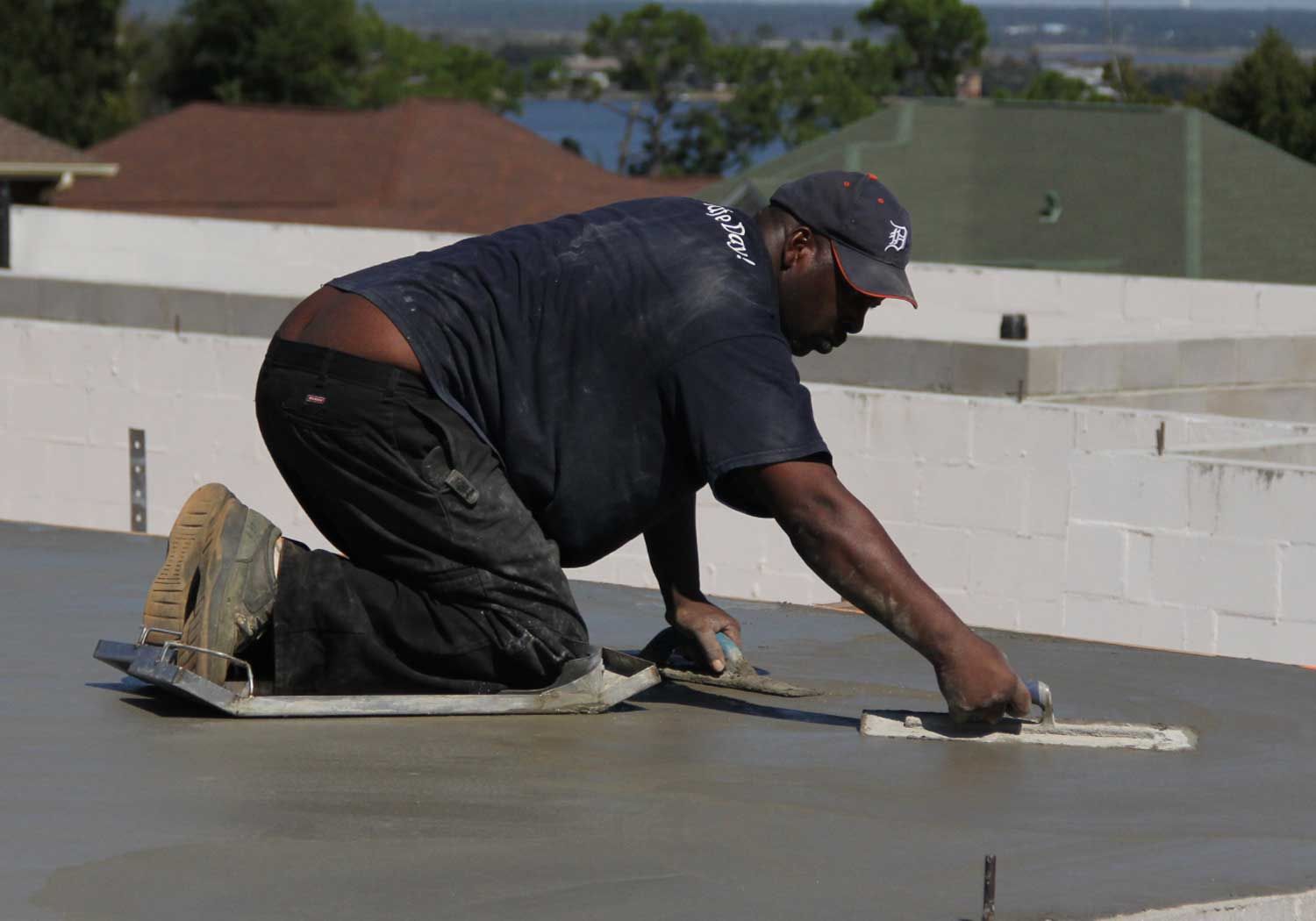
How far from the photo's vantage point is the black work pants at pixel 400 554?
422 cm

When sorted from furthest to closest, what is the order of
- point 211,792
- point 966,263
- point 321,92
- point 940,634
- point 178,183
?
point 321,92 → point 178,183 → point 966,263 → point 940,634 → point 211,792

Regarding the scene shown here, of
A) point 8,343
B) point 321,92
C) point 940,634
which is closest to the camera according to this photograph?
point 940,634

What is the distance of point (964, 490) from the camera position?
31.3ft

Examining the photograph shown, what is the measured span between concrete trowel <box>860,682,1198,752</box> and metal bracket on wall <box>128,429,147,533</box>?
25.7ft

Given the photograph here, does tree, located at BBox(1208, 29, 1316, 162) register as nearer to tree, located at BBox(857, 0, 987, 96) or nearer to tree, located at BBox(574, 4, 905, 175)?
tree, located at BBox(857, 0, 987, 96)

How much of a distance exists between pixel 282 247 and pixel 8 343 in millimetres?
10312

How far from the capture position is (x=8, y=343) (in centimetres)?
1172

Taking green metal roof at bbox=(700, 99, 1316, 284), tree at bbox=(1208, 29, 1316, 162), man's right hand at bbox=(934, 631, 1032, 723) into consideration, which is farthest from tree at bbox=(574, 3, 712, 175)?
man's right hand at bbox=(934, 631, 1032, 723)

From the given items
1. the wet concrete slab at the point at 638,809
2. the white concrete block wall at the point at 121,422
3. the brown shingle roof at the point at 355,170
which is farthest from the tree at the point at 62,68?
the wet concrete slab at the point at 638,809

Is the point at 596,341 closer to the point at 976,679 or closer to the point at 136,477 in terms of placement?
the point at 976,679

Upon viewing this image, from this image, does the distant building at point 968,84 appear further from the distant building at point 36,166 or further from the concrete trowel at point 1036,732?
the concrete trowel at point 1036,732

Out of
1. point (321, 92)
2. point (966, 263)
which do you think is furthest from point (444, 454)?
point (321, 92)

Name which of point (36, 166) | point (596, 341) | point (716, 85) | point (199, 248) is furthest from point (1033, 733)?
point (716, 85)

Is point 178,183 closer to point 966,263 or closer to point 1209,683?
point 966,263
